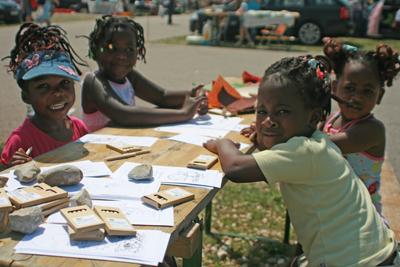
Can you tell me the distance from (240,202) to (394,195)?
1423mm

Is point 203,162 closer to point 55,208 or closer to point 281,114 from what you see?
point 281,114

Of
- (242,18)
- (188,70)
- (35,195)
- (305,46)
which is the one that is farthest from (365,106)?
(305,46)

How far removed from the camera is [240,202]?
452 centimetres

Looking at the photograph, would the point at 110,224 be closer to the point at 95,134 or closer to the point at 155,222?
the point at 155,222

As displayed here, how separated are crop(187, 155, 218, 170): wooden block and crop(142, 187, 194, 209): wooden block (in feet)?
1.15

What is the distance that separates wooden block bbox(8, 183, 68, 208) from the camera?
70.6 inches

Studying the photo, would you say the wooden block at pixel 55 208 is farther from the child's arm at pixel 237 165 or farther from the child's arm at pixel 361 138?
the child's arm at pixel 361 138

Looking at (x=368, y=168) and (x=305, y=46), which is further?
(x=305, y=46)

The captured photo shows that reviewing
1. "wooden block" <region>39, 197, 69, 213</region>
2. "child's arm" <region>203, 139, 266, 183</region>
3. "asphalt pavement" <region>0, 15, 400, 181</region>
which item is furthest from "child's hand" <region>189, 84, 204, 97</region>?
"asphalt pavement" <region>0, 15, 400, 181</region>

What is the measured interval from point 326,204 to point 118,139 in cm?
132

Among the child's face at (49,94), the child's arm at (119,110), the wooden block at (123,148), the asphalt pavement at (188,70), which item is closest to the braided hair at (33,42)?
the child's face at (49,94)

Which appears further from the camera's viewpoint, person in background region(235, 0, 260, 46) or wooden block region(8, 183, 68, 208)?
person in background region(235, 0, 260, 46)

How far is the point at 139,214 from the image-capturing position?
5.98 feet

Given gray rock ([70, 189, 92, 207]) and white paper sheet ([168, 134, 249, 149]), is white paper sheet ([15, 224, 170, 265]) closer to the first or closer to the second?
gray rock ([70, 189, 92, 207])
